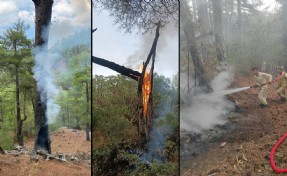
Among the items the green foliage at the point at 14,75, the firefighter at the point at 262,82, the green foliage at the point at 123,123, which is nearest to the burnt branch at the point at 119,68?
the green foliage at the point at 123,123

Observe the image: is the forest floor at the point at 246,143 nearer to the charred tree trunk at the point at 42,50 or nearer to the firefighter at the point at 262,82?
the firefighter at the point at 262,82

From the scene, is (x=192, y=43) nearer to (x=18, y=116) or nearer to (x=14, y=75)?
(x=14, y=75)

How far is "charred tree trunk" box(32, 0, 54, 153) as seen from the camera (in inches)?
269

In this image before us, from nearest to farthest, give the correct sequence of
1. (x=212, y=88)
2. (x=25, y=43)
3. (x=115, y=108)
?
(x=25, y=43) < (x=115, y=108) < (x=212, y=88)

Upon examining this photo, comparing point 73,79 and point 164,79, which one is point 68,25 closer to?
point 73,79

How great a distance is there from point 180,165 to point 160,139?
68cm

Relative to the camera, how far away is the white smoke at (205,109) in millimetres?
7777

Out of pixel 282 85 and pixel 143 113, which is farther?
pixel 282 85

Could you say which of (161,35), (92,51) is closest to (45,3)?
(92,51)

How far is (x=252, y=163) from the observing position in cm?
709

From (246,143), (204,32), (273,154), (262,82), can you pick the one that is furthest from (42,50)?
(273,154)

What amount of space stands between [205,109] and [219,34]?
1.75 metres

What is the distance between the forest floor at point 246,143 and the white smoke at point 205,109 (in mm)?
226

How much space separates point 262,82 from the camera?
7.95 meters
